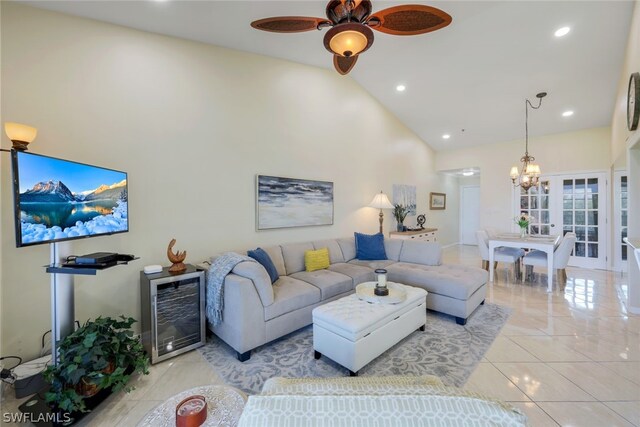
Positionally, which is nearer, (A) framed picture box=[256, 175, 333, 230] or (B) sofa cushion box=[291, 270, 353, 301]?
(B) sofa cushion box=[291, 270, 353, 301]

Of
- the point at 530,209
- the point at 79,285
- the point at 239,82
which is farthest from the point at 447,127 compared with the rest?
the point at 79,285

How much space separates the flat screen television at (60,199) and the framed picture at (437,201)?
269 inches

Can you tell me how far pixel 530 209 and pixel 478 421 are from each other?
7020 millimetres

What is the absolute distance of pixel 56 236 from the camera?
1555 mm

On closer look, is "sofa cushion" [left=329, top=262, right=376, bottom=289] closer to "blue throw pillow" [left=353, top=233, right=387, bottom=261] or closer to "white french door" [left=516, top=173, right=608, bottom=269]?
"blue throw pillow" [left=353, top=233, right=387, bottom=261]

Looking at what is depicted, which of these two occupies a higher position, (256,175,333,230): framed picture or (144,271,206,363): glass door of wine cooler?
(256,175,333,230): framed picture

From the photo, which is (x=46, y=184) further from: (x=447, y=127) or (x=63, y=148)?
(x=447, y=127)

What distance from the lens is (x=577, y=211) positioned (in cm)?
544

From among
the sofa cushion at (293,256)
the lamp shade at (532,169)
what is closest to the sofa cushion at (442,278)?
the sofa cushion at (293,256)

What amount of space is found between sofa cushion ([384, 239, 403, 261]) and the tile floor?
5.12 ft

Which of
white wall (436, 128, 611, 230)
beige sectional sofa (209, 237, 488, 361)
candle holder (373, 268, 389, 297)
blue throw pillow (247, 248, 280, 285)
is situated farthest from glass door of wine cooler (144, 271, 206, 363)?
white wall (436, 128, 611, 230)

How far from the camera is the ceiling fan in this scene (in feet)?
5.38

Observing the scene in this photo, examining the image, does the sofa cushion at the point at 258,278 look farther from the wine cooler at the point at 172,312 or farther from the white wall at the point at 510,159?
the white wall at the point at 510,159

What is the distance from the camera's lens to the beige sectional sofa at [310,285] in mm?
2287
